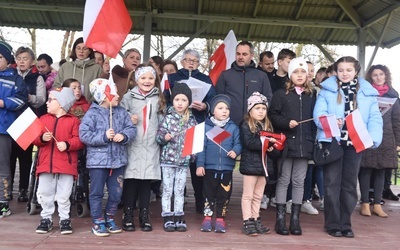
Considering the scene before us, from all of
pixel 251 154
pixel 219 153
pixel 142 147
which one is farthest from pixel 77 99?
pixel 251 154

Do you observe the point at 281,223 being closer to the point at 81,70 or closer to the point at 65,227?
the point at 65,227

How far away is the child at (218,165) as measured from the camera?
407 centimetres

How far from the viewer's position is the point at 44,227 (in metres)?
3.78

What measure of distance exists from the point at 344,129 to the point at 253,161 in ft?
3.13

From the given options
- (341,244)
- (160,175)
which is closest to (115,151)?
(160,175)

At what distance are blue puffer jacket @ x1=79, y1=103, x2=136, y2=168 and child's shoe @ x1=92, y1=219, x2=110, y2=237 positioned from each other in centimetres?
52

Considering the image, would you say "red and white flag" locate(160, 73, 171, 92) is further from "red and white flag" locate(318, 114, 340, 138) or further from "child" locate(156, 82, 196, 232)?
"red and white flag" locate(318, 114, 340, 138)

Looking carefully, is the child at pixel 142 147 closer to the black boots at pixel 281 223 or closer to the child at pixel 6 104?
the child at pixel 6 104

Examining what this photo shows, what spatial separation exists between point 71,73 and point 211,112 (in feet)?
5.44

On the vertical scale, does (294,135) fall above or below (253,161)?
above

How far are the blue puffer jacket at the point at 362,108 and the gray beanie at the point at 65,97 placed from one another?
234 centimetres

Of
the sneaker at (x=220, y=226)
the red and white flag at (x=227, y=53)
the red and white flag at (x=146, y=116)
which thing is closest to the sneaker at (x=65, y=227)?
the red and white flag at (x=146, y=116)

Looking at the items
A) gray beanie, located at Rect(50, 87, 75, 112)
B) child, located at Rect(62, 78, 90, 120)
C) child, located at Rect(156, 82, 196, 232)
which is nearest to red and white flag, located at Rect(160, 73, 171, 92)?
child, located at Rect(156, 82, 196, 232)

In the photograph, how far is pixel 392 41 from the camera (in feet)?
32.2
